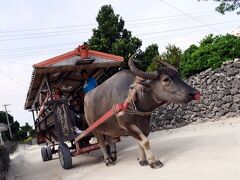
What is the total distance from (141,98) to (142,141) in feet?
2.27

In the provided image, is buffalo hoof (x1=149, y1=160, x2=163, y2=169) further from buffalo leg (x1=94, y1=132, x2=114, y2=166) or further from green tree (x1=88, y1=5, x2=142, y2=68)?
green tree (x1=88, y1=5, x2=142, y2=68)

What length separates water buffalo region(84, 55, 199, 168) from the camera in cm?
601

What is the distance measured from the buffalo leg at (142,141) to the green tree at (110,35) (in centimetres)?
1149

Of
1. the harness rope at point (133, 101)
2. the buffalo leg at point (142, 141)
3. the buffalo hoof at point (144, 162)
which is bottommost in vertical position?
the buffalo hoof at point (144, 162)

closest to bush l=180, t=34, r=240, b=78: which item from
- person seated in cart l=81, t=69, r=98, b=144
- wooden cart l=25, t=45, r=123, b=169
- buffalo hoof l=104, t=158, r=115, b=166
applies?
wooden cart l=25, t=45, r=123, b=169

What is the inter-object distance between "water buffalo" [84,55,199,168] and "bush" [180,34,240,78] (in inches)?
222

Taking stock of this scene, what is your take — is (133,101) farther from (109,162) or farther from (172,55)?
(172,55)

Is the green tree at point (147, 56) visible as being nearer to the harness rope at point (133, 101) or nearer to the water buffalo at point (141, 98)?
the water buffalo at point (141, 98)

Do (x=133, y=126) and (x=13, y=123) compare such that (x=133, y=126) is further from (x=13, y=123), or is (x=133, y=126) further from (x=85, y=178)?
(x=13, y=123)

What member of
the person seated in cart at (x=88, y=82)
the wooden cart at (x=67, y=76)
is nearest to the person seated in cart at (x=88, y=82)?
the person seated in cart at (x=88, y=82)

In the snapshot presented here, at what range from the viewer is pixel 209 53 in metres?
12.6

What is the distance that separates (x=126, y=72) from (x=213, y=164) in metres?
2.65

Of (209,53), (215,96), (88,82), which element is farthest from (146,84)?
(209,53)

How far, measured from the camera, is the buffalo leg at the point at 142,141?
600cm
